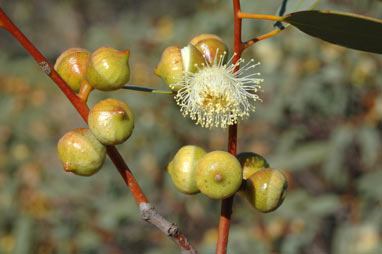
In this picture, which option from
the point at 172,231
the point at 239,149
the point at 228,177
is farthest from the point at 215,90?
the point at 239,149

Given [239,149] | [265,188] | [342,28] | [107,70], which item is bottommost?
[265,188]

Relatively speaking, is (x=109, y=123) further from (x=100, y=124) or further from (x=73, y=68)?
(x=73, y=68)

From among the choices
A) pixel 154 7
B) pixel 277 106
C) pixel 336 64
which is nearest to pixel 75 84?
pixel 277 106

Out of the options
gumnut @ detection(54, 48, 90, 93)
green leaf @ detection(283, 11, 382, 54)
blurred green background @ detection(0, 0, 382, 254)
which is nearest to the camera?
green leaf @ detection(283, 11, 382, 54)

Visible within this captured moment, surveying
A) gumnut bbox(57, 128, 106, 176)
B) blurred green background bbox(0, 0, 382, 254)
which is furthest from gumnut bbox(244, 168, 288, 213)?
blurred green background bbox(0, 0, 382, 254)

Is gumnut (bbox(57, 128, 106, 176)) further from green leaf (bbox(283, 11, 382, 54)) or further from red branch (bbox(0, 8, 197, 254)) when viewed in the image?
green leaf (bbox(283, 11, 382, 54))
